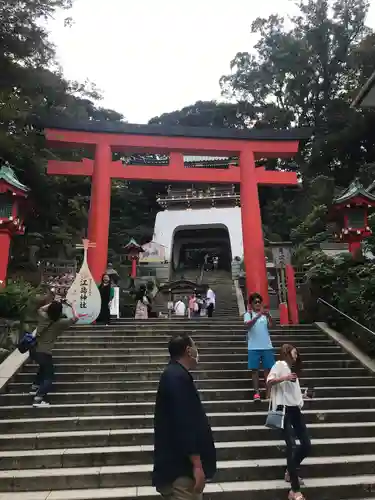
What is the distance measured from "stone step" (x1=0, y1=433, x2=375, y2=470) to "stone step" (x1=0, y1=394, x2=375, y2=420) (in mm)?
820

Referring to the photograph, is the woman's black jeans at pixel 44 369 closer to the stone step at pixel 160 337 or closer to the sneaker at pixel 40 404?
the sneaker at pixel 40 404

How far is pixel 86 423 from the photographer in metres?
5.37

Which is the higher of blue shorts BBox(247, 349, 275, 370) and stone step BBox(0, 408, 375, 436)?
blue shorts BBox(247, 349, 275, 370)

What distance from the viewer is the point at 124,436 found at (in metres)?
4.96

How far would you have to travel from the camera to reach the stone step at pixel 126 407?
5.63 m

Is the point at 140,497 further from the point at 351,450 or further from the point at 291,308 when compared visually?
the point at 291,308

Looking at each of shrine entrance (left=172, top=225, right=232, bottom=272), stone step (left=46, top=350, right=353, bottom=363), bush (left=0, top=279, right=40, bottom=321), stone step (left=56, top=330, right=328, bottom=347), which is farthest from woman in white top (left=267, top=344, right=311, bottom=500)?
shrine entrance (left=172, top=225, right=232, bottom=272)

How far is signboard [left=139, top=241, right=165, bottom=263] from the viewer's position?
25844 mm

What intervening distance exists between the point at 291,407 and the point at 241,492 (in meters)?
0.92

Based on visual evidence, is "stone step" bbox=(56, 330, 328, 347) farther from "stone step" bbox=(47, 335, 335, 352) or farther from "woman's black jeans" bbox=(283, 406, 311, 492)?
"woman's black jeans" bbox=(283, 406, 311, 492)

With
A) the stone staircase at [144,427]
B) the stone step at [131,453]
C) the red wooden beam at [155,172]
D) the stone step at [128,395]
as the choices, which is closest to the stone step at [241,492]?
the stone staircase at [144,427]

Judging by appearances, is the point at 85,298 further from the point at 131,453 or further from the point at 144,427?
the point at 131,453

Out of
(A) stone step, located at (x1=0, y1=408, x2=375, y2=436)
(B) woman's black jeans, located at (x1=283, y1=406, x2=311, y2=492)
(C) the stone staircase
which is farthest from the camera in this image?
(A) stone step, located at (x1=0, y1=408, x2=375, y2=436)

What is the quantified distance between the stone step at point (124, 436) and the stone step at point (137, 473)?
0.44 metres
